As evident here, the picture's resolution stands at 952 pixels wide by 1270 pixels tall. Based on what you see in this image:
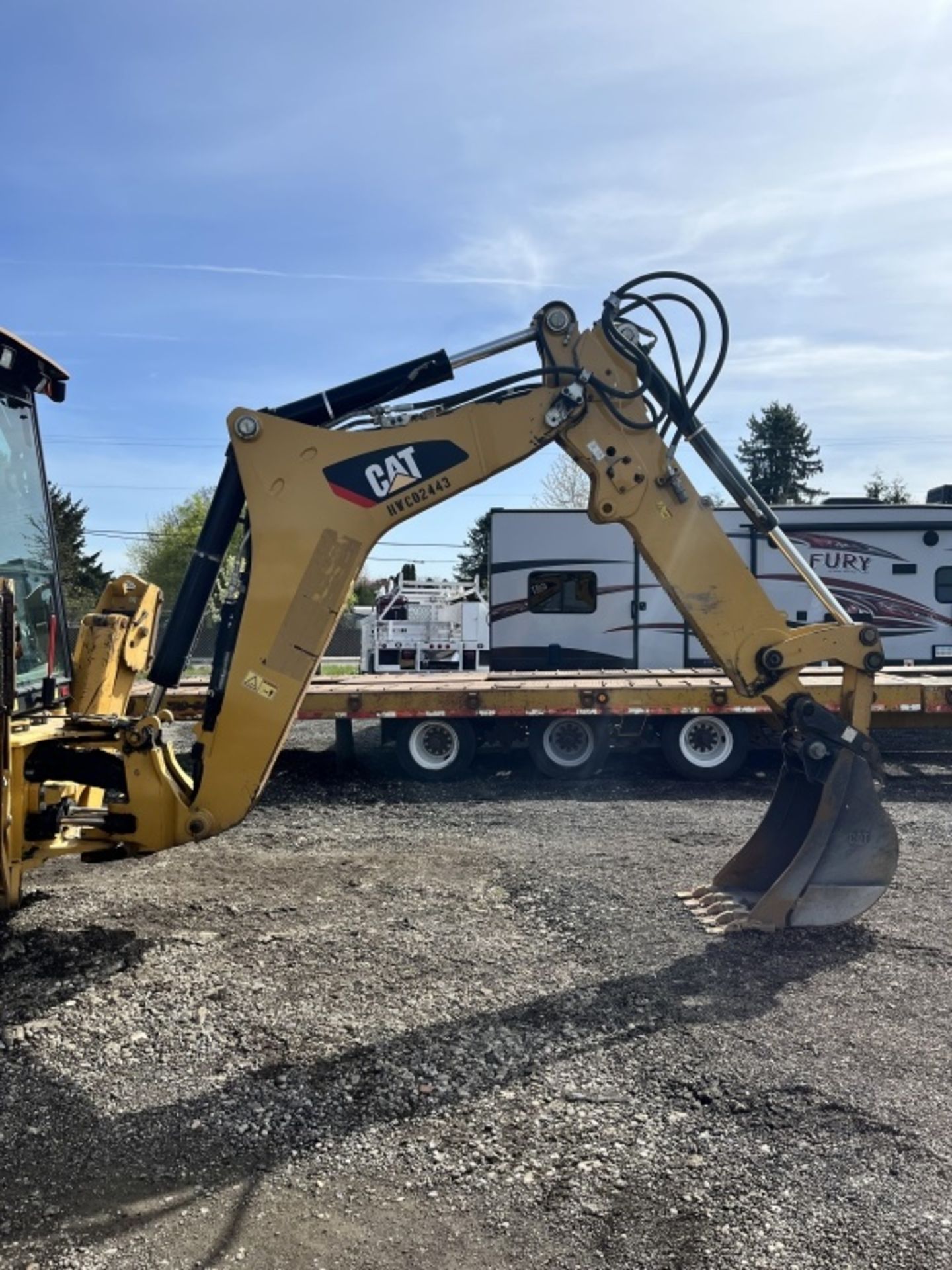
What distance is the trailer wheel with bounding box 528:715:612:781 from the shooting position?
36.2 feet

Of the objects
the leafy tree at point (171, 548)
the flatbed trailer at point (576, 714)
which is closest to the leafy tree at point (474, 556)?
the leafy tree at point (171, 548)

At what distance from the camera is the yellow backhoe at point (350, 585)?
5.04 metres

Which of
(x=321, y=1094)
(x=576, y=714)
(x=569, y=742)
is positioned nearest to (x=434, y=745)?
(x=569, y=742)

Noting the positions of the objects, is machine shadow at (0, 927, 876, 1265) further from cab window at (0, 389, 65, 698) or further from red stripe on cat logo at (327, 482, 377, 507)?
red stripe on cat logo at (327, 482, 377, 507)

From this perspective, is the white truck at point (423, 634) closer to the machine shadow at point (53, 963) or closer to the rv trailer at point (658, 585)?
the rv trailer at point (658, 585)

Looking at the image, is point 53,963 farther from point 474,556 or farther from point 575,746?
point 474,556

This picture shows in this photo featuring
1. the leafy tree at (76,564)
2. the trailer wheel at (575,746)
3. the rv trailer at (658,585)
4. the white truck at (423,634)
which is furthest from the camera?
the leafy tree at (76,564)

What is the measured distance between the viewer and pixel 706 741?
11062 millimetres

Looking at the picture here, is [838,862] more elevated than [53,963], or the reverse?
[838,862]

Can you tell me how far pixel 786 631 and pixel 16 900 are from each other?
4235 millimetres

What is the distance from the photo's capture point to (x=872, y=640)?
5.55 meters

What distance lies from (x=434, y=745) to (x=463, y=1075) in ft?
23.1

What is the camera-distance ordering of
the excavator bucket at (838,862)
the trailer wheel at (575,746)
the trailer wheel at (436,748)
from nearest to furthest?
1. the excavator bucket at (838,862)
2. the trailer wheel at (436,748)
3. the trailer wheel at (575,746)

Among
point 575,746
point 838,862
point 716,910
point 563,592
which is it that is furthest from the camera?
point 563,592
